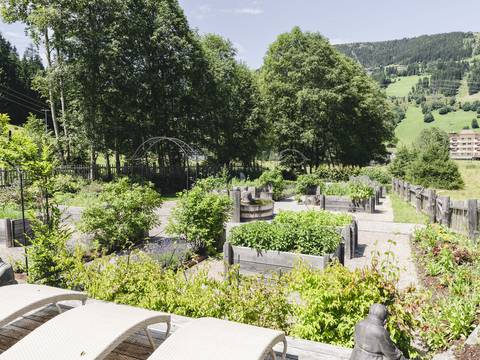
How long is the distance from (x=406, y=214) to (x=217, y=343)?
1699 centimetres

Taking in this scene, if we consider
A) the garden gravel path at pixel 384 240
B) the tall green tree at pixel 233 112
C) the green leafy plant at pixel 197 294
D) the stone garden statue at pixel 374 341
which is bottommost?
the garden gravel path at pixel 384 240

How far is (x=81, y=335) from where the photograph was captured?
3.02 m

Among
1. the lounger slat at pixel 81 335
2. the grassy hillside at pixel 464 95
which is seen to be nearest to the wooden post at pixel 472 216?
the lounger slat at pixel 81 335

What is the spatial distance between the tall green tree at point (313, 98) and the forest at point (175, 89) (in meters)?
0.12

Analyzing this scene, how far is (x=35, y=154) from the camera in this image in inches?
309

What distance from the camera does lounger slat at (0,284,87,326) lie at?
3617 mm

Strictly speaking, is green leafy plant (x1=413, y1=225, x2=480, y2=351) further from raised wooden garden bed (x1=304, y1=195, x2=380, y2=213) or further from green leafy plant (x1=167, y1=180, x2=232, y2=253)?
raised wooden garden bed (x1=304, y1=195, x2=380, y2=213)

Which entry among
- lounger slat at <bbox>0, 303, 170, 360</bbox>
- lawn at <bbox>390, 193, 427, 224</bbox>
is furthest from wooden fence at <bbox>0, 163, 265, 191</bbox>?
lounger slat at <bbox>0, 303, 170, 360</bbox>

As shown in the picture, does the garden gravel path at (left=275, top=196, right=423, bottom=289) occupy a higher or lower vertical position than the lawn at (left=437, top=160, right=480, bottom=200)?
higher

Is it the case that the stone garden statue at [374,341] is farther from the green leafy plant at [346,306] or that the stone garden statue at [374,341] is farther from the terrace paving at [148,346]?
the green leafy plant at [346,306]

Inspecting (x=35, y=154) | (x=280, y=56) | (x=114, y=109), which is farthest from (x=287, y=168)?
(x=35, y=154)

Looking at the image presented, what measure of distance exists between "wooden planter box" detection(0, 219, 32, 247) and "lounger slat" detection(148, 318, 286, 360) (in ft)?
35.9

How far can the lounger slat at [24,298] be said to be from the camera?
3617 millimetres

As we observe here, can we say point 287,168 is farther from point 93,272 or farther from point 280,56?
point 93,272
